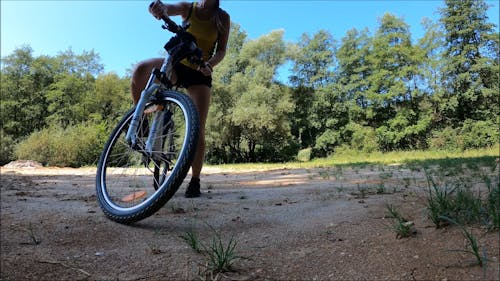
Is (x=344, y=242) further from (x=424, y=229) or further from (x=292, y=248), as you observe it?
(x=424, y=229)

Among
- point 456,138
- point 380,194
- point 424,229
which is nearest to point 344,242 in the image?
point 424,229

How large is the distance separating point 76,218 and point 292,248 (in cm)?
135

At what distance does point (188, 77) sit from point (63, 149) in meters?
16.8

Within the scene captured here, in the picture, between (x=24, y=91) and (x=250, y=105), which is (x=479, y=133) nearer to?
(x=250, y=105)

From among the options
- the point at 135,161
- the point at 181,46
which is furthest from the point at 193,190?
the point at 181,46

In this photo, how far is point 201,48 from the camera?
2926 mm

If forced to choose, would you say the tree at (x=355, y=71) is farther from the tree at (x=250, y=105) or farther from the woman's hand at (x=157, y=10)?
the woman's hand at (x=157, y=10)

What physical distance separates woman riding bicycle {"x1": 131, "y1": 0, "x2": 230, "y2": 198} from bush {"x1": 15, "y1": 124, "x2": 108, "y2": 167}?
16214 millimetres

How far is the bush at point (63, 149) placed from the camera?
17.0 meters

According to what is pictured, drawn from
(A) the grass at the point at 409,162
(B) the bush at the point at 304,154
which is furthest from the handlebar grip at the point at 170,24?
(B) the bush at the point at 304,154

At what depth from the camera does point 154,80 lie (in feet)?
7.54

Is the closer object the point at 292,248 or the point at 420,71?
the point at 292,248

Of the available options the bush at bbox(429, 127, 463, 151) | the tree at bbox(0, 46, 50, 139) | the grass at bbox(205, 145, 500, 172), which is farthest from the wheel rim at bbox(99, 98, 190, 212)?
the tree at bbox(0, 46, 50, 139)

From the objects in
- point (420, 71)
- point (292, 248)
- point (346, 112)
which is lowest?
point (292, 248)
